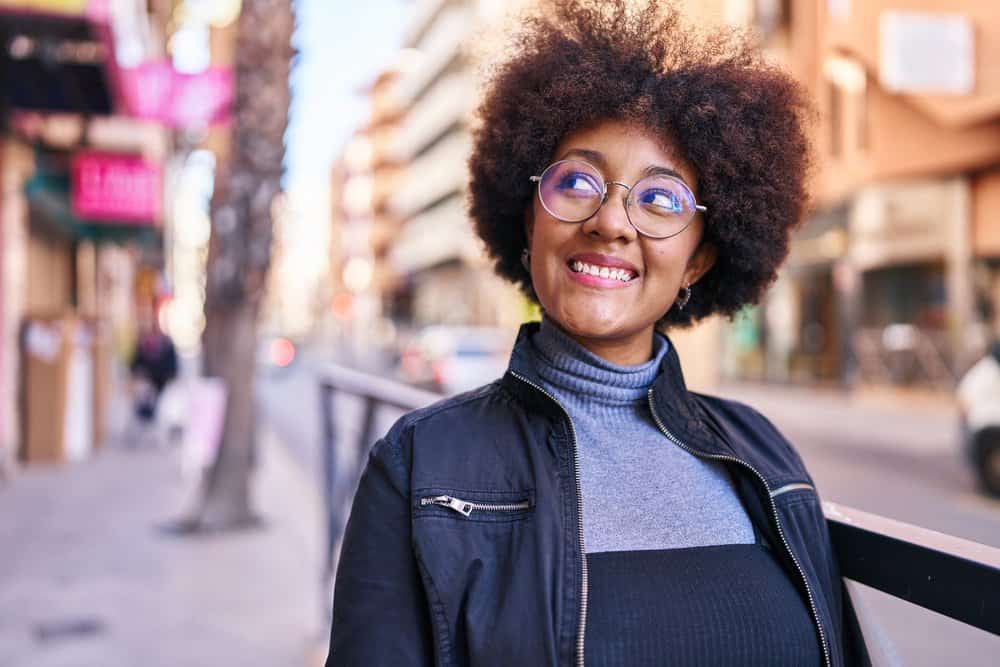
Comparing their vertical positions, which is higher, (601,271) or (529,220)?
(529,220)

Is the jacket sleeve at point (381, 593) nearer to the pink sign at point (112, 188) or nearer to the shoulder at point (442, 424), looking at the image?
the shoulder at point (442, 424)

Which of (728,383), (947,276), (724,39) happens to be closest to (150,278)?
(728,383)

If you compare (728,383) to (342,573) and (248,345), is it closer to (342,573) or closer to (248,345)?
(248,345)

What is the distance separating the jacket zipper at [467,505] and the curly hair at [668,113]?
71 centimetres

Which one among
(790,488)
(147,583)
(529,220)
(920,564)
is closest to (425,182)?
(147,583)

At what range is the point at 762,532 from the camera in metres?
1.71

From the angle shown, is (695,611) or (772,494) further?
(772,494)

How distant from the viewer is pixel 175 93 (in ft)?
33.5

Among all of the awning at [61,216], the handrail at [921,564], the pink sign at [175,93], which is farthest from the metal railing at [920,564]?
the awning at [61,216]

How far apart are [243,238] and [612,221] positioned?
20.5ft

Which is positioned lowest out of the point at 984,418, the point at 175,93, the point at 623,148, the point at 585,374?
the point at 984,418

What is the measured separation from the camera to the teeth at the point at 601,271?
176cm

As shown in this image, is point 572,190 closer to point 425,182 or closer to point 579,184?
point 579,184

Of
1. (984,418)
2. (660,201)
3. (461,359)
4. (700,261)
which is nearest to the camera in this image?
(660,201)
